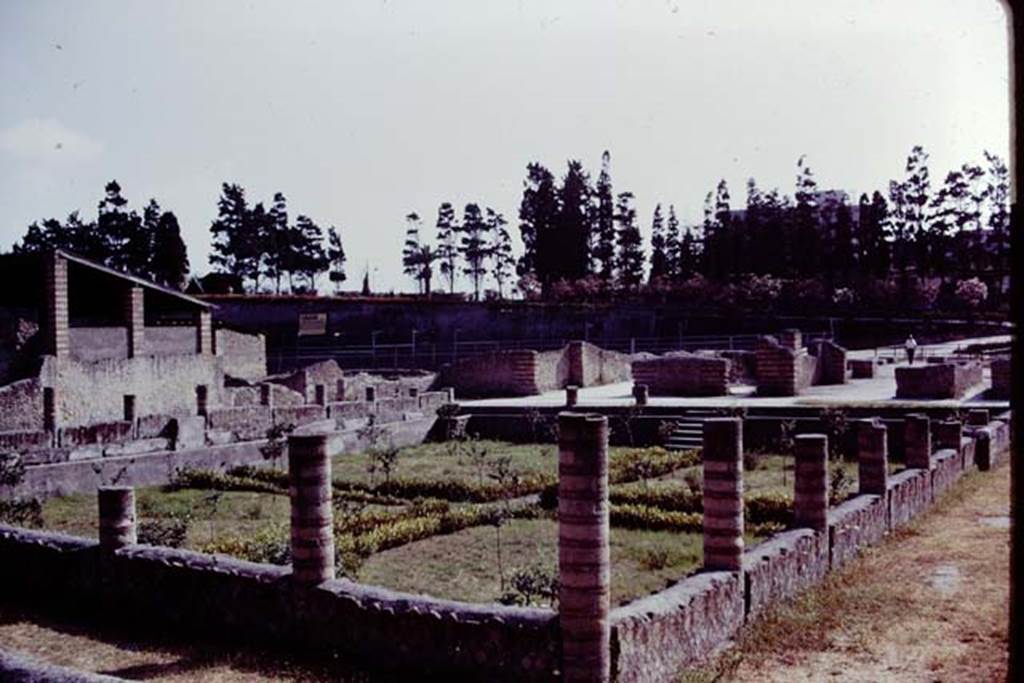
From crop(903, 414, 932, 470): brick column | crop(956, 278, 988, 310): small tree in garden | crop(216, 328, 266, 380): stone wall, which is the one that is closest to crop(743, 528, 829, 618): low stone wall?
crop(903, 414, 932, 470): brick column

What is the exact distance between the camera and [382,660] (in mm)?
5719

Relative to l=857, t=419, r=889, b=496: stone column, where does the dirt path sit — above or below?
below

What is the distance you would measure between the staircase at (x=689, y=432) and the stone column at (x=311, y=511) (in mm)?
9821

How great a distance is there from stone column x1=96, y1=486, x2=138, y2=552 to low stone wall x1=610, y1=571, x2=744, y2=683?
402 cm

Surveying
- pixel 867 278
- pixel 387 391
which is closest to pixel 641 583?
pixel 387 391

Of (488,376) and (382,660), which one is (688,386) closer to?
(488,376)

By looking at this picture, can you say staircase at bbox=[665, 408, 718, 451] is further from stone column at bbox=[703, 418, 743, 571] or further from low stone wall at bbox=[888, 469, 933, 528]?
stone column at bbox=[703, 418, 743, 571]

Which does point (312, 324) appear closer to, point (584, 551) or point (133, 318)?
point (133, 318)

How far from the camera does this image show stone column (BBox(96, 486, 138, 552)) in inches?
282

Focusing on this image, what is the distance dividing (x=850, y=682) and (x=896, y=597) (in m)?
1.81

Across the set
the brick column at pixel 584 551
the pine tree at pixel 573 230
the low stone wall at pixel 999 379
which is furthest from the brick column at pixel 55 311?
the pine tree at pixel 573 230

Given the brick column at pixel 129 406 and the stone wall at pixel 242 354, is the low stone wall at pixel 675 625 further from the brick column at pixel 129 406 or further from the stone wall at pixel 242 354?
the stone wall at pixel 242 354

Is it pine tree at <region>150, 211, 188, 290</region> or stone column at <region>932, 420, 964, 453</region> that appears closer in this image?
stone column at <region>932, 420, 964, 453</region>

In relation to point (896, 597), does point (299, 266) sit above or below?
above
